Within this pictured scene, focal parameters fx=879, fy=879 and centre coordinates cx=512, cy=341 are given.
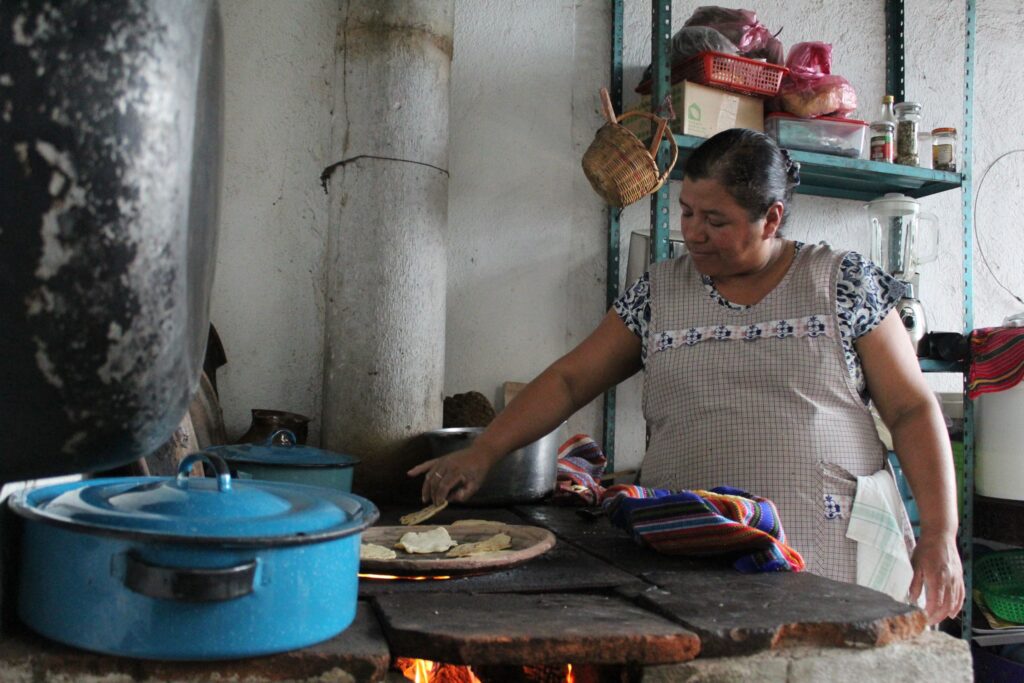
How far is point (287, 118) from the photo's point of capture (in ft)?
9.14

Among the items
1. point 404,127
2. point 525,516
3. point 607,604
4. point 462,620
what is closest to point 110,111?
point 462,620

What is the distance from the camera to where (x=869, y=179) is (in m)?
3.24

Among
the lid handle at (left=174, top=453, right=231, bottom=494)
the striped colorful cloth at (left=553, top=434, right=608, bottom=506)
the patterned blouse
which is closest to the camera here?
the lid handle at (left=174, top=453, right=231, bottom=494)

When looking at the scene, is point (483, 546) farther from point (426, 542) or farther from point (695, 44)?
point (695, 44)

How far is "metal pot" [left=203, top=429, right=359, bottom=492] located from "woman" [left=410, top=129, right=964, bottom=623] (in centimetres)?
18

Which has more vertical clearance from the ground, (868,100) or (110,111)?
(868,100)

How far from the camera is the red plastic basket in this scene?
277 cm

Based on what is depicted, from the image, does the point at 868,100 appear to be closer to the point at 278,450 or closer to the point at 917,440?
the point at 917,440

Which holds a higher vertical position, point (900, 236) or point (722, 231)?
point (900, 236)

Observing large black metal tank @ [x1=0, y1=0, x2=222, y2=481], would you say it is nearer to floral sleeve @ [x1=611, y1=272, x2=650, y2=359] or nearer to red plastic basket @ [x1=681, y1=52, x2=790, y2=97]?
floral sleeve @ [x1=611, y1=272, x2=650, y2=359]

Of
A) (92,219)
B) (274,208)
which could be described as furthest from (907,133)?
(92,219)

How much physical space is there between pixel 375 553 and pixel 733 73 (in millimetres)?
2026

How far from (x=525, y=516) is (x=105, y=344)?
5.53ft

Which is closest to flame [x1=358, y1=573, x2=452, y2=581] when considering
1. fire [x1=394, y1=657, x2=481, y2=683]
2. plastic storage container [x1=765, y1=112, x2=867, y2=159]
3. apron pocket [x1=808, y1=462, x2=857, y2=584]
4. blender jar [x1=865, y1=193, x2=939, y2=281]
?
fire [x1=394, y1=657, x2=481, y2=683]
